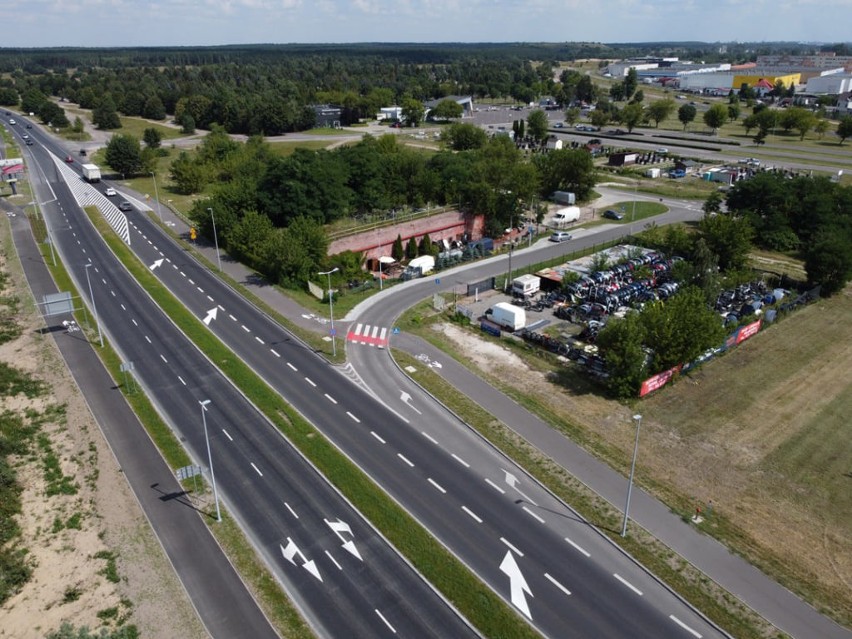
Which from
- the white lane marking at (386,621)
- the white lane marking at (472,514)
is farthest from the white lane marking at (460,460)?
the white lane marking at (386,621)

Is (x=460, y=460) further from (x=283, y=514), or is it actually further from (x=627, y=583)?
(x=627, y=583)

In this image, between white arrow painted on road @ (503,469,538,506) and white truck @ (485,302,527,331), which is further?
white truck @ (485,302,527,331)

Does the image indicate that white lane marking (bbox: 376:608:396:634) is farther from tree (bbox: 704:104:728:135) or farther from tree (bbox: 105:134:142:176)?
tree (bbox: 704:104:728:135)

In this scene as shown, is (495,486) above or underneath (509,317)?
underneath

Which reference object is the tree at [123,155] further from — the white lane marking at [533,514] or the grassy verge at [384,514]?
the white lane marking at [533,514]

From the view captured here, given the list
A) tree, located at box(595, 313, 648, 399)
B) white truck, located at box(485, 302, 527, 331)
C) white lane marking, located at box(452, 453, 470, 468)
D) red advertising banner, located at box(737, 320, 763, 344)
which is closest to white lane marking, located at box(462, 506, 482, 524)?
white lane marking, located at box(452, 453, 470, 468)

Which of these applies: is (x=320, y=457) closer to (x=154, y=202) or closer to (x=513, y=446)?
(x=513, y=446)

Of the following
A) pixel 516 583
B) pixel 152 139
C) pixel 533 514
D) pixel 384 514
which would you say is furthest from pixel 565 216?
pixel 152 139
